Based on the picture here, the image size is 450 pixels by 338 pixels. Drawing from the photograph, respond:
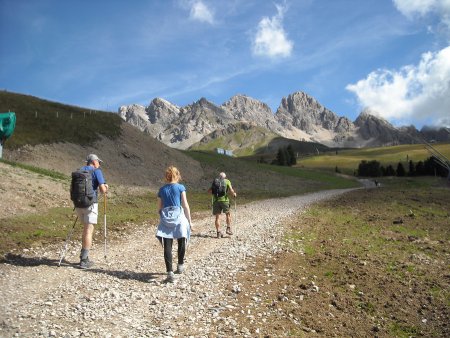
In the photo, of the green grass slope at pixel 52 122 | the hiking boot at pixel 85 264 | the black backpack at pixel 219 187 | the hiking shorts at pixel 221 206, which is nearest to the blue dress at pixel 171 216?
the hiking boot at pixel 85 264

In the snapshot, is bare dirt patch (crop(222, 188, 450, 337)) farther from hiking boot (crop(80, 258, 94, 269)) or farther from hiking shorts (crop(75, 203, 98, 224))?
hiking shorts (crop(75, 203, 98, 224))

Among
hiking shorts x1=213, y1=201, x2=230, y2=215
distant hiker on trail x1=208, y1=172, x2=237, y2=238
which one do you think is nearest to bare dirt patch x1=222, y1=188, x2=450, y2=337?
distant hiker on trail x1=208, y1=172, x2=237, y2=238

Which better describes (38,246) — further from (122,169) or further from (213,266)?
(122,169)

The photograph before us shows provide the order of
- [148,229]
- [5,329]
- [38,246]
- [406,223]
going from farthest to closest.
Result: [406,223] < [148,229] < [38,246] < [5,329]

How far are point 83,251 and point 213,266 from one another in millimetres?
4957

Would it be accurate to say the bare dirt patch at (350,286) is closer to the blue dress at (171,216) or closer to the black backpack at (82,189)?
the blue dress at (171,216)

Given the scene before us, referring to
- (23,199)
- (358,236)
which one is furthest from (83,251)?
(358,236)

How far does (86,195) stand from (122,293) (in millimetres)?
4116

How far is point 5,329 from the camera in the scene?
27.8 ft

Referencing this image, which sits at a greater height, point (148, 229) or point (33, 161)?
point (33, 161)

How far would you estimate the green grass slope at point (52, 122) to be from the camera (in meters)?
44.8

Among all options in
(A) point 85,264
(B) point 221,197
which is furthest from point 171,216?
(B) point 221,197

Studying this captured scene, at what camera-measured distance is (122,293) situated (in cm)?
1123

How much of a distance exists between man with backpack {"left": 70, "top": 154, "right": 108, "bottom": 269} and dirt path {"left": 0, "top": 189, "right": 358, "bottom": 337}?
0.87 m
